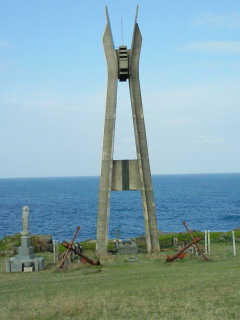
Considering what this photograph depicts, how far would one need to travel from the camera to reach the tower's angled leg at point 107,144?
28.6m

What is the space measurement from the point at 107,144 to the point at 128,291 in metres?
15.3

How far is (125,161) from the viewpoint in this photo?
1161 inches

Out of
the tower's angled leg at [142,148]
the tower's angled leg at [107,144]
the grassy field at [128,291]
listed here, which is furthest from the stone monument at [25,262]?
the tower's angled leg at [142,148]

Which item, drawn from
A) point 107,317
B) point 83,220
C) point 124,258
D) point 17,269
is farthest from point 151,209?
point 83,220

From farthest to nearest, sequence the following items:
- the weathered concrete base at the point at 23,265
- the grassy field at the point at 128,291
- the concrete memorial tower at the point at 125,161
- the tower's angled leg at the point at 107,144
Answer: the concrete memorial tower at the point at 125,161 → the tower's angled leg at the point at 107,144 → the weathered concrete base at the point at 23,265 → the grassy field at the point at 128,291

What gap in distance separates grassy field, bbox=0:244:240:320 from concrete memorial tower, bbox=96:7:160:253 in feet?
20.3

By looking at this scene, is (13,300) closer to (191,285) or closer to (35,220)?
(191,285)

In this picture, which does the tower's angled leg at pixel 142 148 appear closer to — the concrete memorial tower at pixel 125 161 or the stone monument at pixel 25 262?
the concrete memorial tower at pixel 125 161

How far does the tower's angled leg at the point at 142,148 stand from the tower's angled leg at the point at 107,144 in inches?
49.7

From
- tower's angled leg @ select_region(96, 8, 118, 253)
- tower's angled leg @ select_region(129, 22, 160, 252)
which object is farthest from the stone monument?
tower's angled leg @ select_region(129, 22, 160, 252)

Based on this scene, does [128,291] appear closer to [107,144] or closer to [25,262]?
[25,262]

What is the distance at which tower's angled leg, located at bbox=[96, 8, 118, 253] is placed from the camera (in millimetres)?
28562

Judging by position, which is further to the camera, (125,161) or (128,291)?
(125,161)

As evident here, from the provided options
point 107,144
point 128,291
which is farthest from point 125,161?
point 128,291
